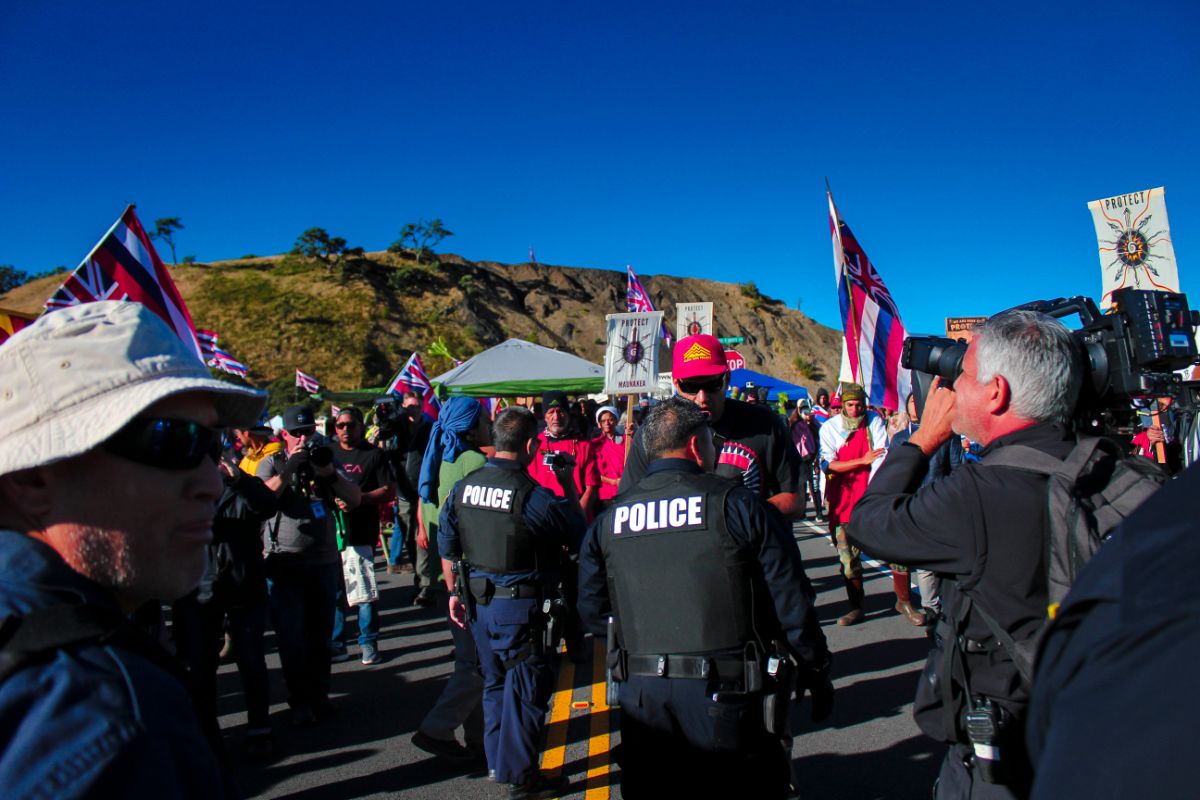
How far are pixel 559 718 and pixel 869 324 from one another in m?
4.19

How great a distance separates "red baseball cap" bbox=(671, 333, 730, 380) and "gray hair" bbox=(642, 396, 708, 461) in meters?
0.75

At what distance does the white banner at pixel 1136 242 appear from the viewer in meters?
7.17

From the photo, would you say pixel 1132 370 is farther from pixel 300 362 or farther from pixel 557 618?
pixel 300 362

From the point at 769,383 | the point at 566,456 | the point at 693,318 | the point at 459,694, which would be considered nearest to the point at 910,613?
the point at 566,456

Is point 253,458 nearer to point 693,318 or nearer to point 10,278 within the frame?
point 693,318

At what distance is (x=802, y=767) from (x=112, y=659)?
4297 millimetres

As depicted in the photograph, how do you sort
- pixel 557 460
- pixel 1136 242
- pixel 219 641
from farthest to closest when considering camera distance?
pixel 557 460, pixel 1136 242, pixel 219 641

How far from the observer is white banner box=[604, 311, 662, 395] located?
8.15m

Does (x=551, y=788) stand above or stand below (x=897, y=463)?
below

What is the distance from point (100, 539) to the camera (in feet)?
3.65

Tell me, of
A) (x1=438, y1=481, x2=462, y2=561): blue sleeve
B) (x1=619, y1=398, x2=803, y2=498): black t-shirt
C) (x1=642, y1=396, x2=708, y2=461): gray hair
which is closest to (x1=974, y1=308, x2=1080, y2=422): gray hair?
(x1=642, y1=396, x2=708, y2=461): gray hair

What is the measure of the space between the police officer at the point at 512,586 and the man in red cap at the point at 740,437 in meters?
0.62

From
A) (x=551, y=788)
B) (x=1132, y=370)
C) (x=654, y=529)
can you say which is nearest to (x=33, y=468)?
(x=654, y=529)

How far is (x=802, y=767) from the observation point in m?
4.44
